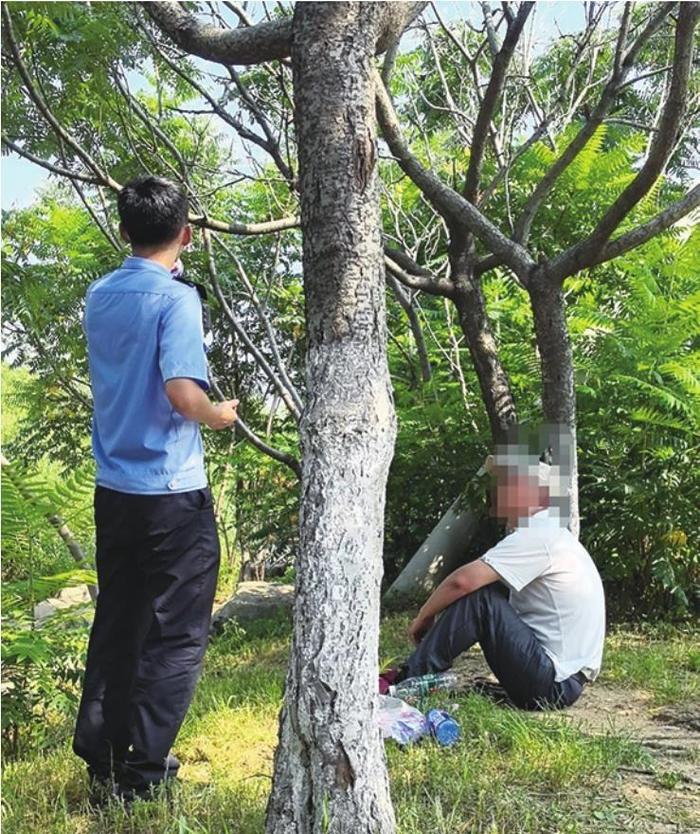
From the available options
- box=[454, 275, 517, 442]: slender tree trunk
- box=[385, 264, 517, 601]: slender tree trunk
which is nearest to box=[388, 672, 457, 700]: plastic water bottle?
box=[385, 264, 517, 601]: slender tree trunk

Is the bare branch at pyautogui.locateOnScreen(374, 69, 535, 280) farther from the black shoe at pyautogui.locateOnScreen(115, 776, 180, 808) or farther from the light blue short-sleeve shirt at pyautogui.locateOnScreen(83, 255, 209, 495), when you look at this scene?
the black shoe at pyautogui.locateOnScreen(115, 776, 180, 808)

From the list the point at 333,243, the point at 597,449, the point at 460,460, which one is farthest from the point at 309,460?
the point at 460,460

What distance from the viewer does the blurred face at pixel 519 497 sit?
140 inches

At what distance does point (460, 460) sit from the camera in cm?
641

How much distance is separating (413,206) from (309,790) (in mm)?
6564

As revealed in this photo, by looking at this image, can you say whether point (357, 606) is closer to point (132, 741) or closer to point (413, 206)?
point (132, 741)

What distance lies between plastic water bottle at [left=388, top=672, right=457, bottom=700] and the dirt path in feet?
1.55

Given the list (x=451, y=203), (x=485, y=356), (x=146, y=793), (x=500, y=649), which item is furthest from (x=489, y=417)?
(x=146, y=793)

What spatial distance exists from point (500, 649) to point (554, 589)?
1.08 feet

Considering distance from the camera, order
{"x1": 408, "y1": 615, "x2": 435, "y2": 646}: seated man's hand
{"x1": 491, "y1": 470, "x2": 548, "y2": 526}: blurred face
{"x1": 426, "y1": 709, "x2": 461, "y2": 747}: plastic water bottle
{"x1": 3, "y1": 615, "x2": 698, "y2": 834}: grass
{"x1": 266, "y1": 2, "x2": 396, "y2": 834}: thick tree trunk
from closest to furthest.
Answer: {"x1": 266, "y1": 2, "x2": 396, "y2": 834}: thick tree trunk
{"x1": 3, "y1": 615, "x2": 698, "y2": 834}: grass
{"x1": 426, "y1": 709, "x2": 461, "y2": 747}: plastic water bottle
{"x1": 491, "y1": 470, "x2": 548, "y2": 526}: blurred face
{"x1": 408, "y1": 615, "x2": 435, "y2": 646}: seated man's hand

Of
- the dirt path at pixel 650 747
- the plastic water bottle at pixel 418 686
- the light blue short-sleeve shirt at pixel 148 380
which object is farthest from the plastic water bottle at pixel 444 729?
the light blue short-sleeve shirt at pixel 148 380

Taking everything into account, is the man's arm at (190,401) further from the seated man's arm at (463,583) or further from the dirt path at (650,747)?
the dirt path at (650,747)

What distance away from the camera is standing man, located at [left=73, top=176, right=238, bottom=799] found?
2.62 m

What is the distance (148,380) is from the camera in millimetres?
2646
